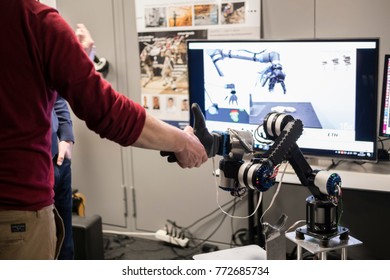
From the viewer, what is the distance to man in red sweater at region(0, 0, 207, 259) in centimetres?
125

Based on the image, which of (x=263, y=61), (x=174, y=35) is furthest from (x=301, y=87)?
(x=174, y=35)

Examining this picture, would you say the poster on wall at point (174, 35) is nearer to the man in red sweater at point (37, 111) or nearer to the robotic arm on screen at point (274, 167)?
the robotic arm on screen at point (274, 167)

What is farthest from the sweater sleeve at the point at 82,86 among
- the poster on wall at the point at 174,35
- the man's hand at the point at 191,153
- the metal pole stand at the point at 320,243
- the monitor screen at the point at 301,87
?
the poster on wall at the point at 174,35

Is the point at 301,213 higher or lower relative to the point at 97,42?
lower

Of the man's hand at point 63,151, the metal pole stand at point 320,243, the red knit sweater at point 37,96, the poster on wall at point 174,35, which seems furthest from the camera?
the poster on wall at point 174,35

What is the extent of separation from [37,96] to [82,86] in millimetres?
131

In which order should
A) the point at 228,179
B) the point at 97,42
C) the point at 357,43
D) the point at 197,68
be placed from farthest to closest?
the point at 97,42
the point at 197,68
the point at 357,43
the point at 228,179

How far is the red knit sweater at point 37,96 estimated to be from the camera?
4.11 ft

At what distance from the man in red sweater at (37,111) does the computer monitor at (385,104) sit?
4.25 feet
